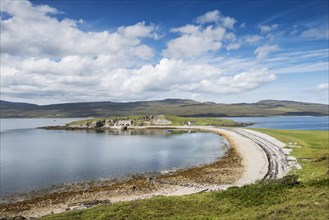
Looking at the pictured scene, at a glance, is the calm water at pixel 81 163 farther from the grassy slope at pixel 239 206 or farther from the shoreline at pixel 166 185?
the grassy slope at pixel 239 206

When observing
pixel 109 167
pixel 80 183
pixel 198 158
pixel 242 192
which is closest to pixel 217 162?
pixel 198 158

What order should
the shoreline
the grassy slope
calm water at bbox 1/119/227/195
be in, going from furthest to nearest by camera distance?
calm water at bbox 1/119/227/195 → the shoreline → the grassy slope

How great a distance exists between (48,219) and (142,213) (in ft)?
27.6

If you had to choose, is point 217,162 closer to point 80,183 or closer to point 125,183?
point 125,183

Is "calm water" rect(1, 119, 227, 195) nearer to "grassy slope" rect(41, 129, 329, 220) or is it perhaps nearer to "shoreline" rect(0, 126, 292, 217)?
"shoreline" rect(0, 126, 292, 217)

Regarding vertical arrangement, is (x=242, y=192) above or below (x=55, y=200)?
above

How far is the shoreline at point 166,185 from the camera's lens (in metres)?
38.1

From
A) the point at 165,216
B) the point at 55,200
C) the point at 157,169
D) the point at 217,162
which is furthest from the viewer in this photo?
the point at 217,162

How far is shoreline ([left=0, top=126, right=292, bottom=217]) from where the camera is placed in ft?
125

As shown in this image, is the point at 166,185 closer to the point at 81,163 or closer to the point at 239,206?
the point at 239,206

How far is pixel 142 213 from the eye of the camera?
26375 millimetres

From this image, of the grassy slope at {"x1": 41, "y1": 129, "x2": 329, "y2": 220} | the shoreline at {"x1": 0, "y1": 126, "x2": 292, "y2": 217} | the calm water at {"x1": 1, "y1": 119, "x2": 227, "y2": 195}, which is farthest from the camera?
the calm water at {"x1": 1, "y1": 119, "x2": 227, "y2": 195}

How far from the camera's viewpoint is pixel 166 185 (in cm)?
4688

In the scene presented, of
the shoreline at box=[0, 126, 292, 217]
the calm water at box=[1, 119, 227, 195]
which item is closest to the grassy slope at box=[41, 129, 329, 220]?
the shoreline at box=[0, 126, 292, 217]
